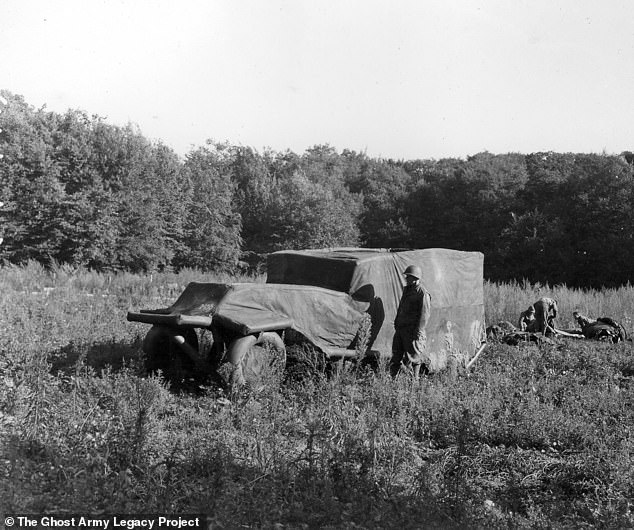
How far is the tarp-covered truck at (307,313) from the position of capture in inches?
357

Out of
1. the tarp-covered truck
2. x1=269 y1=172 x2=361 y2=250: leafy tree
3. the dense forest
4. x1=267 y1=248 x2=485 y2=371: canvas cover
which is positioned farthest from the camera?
x1=269 y1=172 x2=361 y2=250: leafy tree

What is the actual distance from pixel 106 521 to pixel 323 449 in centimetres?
223

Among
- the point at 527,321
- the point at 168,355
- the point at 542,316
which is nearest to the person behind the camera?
the point at 168,355

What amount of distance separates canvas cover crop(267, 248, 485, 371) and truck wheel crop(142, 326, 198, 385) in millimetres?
2219

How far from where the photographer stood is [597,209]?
38.3 meters

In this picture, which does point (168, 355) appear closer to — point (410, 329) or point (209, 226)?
point (410, 329)

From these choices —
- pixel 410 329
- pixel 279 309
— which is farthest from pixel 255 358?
pixel 410 329

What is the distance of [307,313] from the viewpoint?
390 inches

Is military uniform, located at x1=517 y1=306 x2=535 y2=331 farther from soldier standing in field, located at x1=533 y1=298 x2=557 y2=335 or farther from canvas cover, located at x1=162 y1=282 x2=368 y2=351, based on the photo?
canvas cover, located at x1=162 y1=282 x2=368 y2=351

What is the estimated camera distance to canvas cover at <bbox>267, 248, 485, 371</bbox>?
10.8 metres

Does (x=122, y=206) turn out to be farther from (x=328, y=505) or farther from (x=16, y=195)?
(x=328, y=505)

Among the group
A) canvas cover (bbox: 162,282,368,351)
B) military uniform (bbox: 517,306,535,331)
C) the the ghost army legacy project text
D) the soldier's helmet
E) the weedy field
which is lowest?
military uniform (bbox: 517,306,535,331)

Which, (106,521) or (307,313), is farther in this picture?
(307,313)

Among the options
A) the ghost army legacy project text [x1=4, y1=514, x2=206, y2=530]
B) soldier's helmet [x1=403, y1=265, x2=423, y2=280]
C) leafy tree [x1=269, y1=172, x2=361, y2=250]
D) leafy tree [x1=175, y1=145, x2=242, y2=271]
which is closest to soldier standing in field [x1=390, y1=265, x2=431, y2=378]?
soldier's helmet [x1=403, y1=265, x2=423, y2=280]
